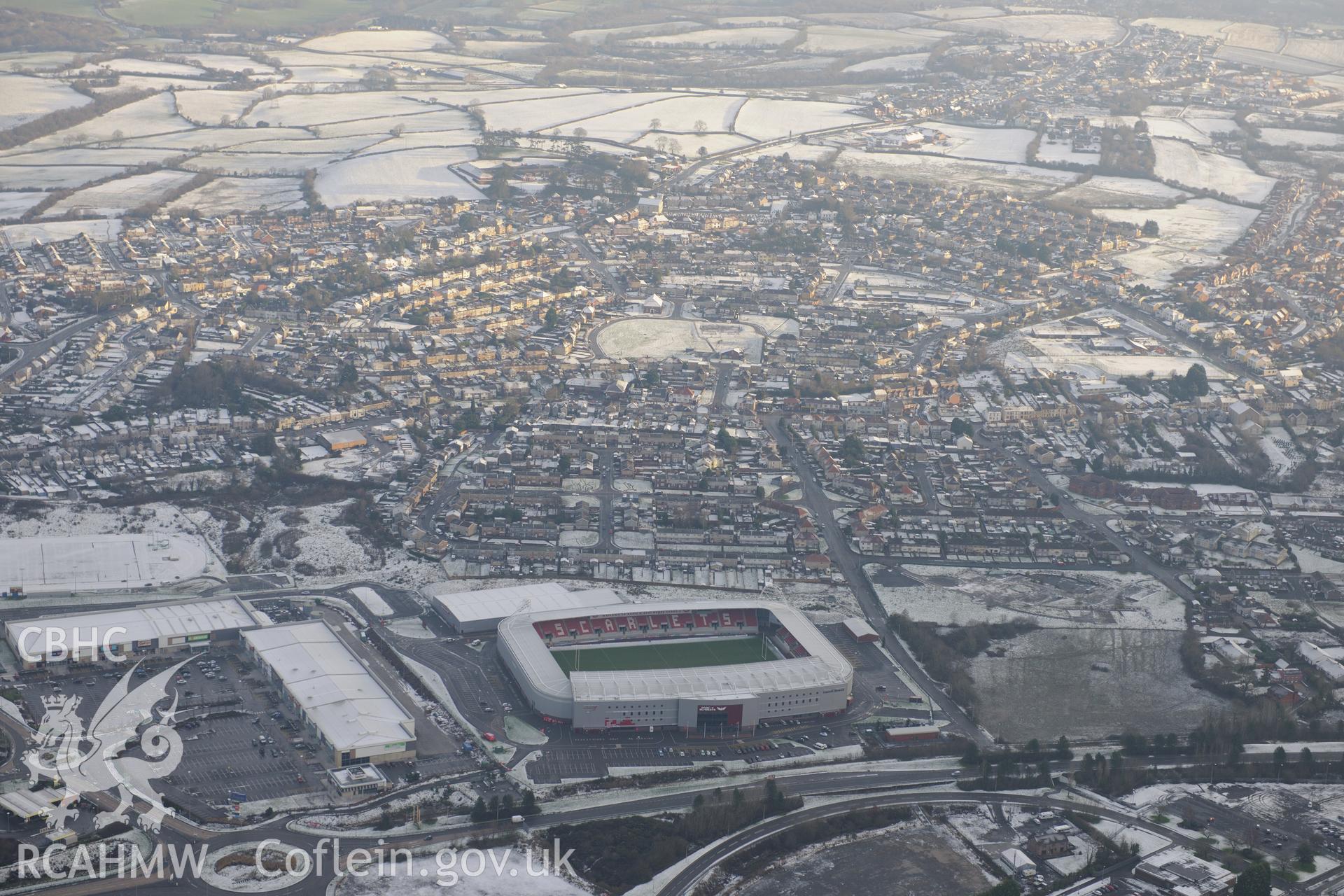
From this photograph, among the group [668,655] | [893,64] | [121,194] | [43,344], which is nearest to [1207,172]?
[893,64]

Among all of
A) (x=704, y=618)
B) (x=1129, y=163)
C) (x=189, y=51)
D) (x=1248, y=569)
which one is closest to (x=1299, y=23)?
(x=1129, y=163)

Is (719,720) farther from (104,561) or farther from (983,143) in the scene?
(983,143)

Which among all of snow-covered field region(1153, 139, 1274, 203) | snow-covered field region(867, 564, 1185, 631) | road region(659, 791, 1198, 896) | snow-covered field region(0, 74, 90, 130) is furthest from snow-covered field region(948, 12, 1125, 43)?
road region(659, 791, 1198, 896)

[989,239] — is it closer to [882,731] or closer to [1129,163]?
[1129,163]

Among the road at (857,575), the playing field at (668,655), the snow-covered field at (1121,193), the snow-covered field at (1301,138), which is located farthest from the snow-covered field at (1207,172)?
the playing field at (668,655)

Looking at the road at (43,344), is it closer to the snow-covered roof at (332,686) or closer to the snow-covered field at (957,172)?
the snow-covered roof at (332,686)
